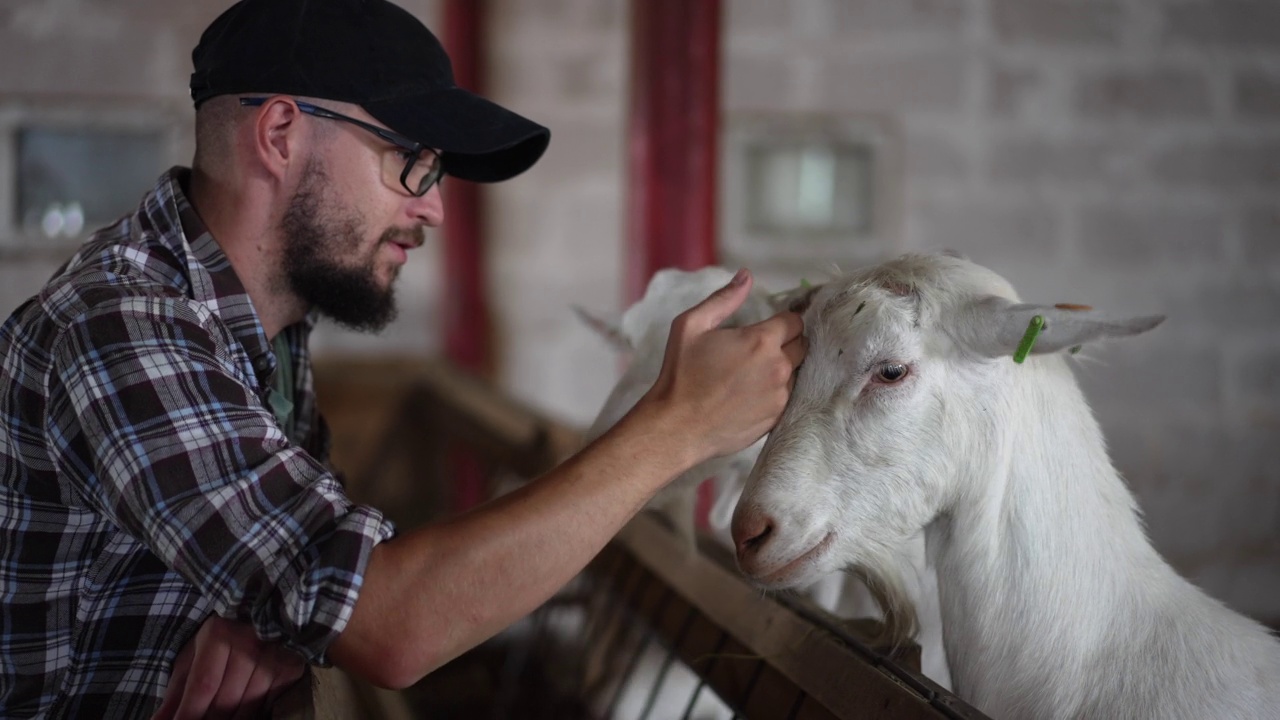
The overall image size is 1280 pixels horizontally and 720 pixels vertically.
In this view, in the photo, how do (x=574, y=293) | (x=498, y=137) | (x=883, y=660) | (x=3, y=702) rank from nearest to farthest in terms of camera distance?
1. (x=883, y=660)
2. (x=3, y=702)
3. (x=498, y=137)
4. (x=574, y=293)

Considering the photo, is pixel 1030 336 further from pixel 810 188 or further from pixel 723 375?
pixel 810 188

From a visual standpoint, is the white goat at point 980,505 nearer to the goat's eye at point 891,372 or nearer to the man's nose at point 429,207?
the goat's eye at point 891,372

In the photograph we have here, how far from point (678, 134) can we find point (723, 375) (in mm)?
1470

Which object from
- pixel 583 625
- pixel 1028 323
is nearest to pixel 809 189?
pixel 583 625

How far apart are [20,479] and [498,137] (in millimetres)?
654

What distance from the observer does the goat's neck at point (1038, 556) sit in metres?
1.18

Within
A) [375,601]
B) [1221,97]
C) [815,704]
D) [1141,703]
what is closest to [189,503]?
[375,601]

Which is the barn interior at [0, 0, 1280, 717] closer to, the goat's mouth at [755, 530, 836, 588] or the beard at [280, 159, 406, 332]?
the beard at [280, 159, 406, 332]

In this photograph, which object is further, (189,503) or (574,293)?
(574,293)

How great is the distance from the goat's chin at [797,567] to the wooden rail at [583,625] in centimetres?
8

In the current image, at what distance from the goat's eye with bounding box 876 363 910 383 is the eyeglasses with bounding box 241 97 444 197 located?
1.96 feet

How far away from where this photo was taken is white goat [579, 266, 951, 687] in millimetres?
1435

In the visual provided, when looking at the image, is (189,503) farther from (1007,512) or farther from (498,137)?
(1007,512)

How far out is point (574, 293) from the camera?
162 inches
